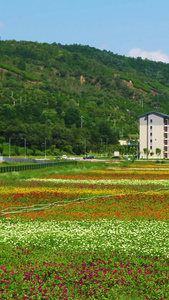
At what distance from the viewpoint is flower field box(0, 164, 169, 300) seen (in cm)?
1362

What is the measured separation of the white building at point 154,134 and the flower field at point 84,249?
118 meters

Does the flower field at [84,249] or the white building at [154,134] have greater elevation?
the white building at [154,134]

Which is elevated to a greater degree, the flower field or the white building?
the white building

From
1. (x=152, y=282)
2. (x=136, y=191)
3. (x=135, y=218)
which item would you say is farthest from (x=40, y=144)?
(x=152, y=282)

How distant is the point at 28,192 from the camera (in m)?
37.8

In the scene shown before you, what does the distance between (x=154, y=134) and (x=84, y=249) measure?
135m

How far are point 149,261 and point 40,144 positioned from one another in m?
141

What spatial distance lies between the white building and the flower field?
118m

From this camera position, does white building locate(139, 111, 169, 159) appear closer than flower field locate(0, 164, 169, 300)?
No

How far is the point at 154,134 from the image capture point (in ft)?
494

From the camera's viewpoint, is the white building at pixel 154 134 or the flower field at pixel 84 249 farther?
the white building at pixel 154 134

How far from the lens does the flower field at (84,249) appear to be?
44.7 ft

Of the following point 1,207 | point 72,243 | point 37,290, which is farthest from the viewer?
point 1,207

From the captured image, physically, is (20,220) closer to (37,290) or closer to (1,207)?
(1,207)
